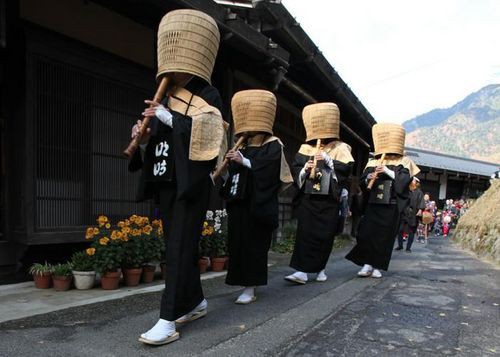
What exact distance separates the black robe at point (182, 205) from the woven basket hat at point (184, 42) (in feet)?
0.66

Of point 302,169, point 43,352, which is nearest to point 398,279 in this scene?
point 302,169

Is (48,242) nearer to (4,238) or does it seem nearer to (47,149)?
(4,238)

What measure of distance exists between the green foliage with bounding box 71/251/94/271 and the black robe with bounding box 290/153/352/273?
8.24 feet

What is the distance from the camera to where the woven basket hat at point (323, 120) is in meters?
5.87

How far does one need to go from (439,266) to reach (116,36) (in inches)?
272

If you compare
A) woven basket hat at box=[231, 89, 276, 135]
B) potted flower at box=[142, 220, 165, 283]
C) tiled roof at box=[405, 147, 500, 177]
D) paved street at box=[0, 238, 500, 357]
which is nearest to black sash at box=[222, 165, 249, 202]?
woven basket hat at box=[231, 89, 276, 135]

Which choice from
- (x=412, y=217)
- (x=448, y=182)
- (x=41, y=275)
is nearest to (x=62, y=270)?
(x=41, y=275)

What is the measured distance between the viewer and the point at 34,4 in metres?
5.09

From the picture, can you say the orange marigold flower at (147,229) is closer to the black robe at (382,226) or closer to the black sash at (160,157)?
the black sash at (160,157)

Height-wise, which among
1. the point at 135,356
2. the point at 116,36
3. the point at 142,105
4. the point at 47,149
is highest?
the point at 116,36

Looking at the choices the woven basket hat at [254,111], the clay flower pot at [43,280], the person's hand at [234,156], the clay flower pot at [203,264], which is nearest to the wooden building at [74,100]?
the clay flower pot at [43,280]

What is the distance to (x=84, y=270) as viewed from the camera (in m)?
5.05

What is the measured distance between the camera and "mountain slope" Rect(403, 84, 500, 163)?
4508 inches

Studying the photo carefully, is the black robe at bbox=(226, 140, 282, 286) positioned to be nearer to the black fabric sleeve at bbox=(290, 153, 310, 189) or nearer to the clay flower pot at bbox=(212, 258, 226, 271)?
the black fabric sleeve at bbox=(290, 153, 310, 189)
